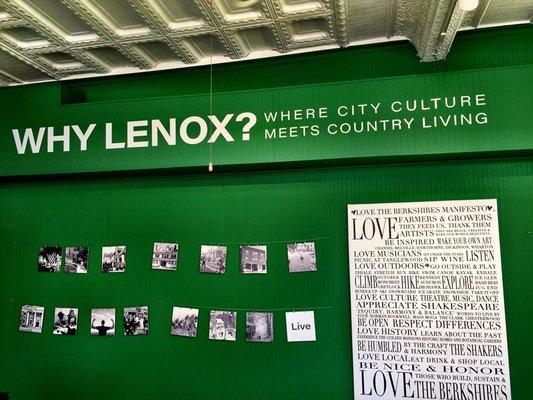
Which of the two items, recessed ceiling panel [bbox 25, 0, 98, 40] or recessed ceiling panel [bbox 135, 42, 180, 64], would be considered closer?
recessed ceiling panel [bbox 25, 0, 98, 40]

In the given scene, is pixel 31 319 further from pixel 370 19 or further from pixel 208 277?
pixel 370 19

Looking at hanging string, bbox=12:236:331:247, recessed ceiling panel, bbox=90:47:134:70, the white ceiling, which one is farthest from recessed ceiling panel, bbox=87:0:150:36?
hanging string, bbox=12:236:331:247

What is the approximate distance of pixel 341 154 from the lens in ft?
12.9

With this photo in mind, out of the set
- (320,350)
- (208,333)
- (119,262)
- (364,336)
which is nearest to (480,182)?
(364,336)

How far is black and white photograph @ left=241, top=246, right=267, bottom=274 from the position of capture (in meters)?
4.20

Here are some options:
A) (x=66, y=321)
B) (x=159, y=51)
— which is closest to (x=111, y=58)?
(x=159, y=51)

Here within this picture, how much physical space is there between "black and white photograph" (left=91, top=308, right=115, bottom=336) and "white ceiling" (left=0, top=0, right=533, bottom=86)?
2.27 meters

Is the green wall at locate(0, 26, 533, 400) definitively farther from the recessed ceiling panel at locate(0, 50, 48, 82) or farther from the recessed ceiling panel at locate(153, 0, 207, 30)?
the recessed ceiling panel at locate(153, 0, 207, 30)

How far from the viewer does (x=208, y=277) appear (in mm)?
4293

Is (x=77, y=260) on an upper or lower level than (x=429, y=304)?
upper

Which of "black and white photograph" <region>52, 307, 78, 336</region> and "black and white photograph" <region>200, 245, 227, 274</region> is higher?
"black and white photograph" <region>200, 245, 227, 274</region>

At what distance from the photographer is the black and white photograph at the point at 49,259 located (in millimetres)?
4605

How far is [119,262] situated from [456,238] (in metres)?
2.91

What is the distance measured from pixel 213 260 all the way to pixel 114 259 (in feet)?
3.13
